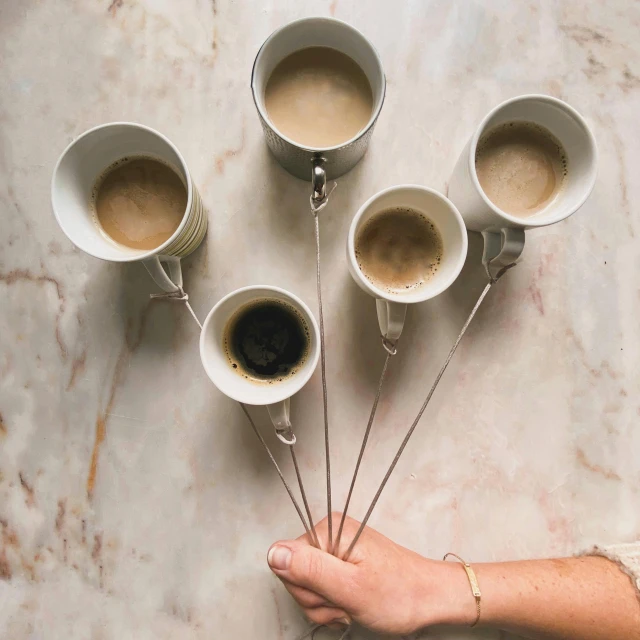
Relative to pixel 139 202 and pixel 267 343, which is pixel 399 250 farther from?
pixel 139 202

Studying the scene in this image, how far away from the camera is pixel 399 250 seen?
83 cm

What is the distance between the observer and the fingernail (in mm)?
758

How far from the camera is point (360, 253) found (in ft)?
2.67

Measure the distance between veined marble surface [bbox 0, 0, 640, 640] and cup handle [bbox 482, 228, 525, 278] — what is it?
0.07 m

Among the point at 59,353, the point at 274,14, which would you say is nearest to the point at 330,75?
the point at 274,14

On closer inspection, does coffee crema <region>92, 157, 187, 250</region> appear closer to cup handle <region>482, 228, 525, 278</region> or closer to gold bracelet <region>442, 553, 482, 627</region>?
cup handle <region>482, 228, 525, 278</region>

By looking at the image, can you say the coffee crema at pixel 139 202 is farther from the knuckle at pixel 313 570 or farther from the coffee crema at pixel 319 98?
the knuckle at pixel 313 570

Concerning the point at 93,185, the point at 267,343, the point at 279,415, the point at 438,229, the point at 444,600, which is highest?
the point at 93,185

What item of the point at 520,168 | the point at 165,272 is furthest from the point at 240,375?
the point at 520,168

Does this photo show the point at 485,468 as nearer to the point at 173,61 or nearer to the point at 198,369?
the point at 198,369

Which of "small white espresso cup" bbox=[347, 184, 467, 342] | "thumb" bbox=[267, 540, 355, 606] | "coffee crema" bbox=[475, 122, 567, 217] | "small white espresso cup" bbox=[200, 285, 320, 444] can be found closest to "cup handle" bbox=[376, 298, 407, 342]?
"small white espresso cup" bbox=[347, 184, 467, 342]

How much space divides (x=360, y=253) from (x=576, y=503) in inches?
22.7

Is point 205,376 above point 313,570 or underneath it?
above

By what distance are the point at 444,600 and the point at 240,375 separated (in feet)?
1.54
